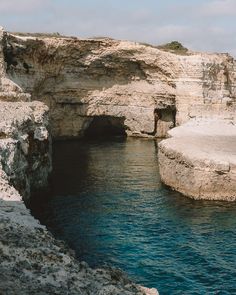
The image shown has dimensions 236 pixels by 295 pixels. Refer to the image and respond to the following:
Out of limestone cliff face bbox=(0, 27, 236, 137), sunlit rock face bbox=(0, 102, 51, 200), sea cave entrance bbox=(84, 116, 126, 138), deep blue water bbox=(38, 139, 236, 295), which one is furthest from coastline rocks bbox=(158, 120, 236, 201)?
sea cave entrance bbox=(84, 116, 126, 138)

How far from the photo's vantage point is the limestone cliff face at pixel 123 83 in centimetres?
7038

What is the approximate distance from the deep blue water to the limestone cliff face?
20.0 metres

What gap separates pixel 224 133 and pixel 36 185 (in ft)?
85.9

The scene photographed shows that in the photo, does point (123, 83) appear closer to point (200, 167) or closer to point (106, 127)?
point (106, 127)

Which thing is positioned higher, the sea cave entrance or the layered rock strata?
the sea cave entrance

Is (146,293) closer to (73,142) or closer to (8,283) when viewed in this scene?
(8,283)

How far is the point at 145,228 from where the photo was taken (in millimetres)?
35781

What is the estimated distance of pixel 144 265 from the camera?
29.3 m

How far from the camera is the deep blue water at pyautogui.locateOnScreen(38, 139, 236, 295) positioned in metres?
28.2

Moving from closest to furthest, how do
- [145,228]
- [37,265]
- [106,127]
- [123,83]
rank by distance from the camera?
[37,265] < [145,228] < [123,83] < [106,127]

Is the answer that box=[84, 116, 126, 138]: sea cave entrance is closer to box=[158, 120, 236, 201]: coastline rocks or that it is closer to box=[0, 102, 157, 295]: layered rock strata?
box=[158, 120, 236, 201]: coastline rocks

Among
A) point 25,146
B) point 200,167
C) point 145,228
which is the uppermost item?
point 25,146

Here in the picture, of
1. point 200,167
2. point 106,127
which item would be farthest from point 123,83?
point 200,167

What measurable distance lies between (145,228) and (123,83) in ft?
143
